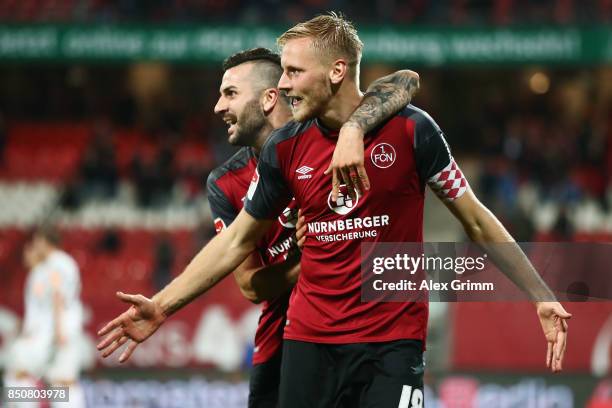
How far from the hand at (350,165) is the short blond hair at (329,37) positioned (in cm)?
37

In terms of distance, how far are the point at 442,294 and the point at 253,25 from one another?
49.5ft

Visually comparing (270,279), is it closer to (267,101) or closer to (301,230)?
(301,230)

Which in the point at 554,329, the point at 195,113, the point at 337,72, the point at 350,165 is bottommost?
the point at 554,329

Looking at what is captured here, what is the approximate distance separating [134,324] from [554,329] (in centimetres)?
175

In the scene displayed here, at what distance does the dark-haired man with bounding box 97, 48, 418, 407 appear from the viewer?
16.3 ft

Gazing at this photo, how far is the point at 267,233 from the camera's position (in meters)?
5.14

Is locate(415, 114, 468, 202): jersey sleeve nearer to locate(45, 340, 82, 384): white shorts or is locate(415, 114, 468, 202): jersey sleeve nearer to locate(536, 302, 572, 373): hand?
locate(536, 302, 572, 373): hand

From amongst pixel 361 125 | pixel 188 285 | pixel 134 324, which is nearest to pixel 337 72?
pixel 361 125

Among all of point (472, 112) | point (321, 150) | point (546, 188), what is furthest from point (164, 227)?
point (321, 150)

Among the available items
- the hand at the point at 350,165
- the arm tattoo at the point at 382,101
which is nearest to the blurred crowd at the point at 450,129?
the arm tattoo at the point at 382,101

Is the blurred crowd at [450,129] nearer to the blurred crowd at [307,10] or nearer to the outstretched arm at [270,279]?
the blurred crowd at [307,10]

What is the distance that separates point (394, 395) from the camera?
404cm

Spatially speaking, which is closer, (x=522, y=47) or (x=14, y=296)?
(x=14, y=296)

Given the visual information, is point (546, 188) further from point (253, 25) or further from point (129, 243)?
point (129, 243)
